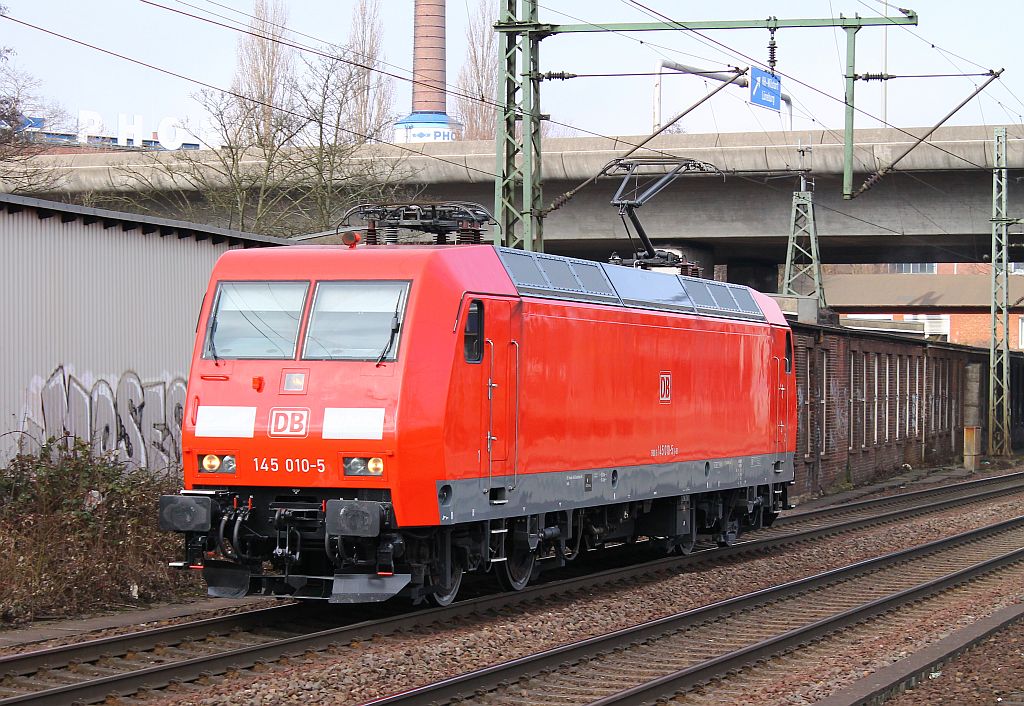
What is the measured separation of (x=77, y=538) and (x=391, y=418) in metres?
3.51

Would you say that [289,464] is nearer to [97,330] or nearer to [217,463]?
[217,463]

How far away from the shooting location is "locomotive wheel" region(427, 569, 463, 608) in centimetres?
1227

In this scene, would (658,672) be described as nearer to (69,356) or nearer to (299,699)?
(299,699)

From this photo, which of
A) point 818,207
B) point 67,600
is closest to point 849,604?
point 67,600

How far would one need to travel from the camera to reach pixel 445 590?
12.4 metres

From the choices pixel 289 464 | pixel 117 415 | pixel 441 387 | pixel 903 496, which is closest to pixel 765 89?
pixel 903 496

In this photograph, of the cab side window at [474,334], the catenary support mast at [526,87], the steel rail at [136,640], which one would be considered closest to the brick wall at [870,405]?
the catenary support mast at [526,87]

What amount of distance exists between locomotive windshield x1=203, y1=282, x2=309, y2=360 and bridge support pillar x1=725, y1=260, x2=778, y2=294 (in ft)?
106

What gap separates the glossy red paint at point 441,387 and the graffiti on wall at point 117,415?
3.52 m

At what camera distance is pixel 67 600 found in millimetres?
12227

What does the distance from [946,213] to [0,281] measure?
2698 cm

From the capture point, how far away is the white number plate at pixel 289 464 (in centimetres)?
1132

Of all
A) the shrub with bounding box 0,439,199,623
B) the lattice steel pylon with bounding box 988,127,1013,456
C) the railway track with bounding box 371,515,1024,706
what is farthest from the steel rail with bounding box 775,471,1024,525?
the shrub with bounding box 0,439,199,623

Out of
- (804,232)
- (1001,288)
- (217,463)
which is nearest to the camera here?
(217,463)
